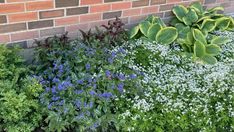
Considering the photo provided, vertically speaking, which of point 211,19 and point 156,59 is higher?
point 211,19

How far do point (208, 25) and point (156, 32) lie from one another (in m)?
0.58

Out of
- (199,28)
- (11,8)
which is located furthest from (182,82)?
(11,8)

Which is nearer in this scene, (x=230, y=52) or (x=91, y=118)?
(x=91, y=118)

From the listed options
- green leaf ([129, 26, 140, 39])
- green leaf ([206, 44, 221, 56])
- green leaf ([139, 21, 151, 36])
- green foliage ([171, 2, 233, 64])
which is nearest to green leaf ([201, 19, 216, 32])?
green foliage ([171, 2, 233, 64])

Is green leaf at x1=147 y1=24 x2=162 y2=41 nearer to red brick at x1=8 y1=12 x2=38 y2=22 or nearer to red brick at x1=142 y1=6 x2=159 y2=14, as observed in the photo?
red brick at x1=142 y1=6 x2=159 y2=14

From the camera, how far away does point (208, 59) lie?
3.06 metres

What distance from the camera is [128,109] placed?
245cm

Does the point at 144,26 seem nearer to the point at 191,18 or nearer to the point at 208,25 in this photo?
the point at 191,18

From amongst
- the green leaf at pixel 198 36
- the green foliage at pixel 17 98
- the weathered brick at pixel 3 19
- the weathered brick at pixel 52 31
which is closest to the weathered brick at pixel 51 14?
the weathered brick at pixel 52 31

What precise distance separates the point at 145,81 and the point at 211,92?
54 centimetres

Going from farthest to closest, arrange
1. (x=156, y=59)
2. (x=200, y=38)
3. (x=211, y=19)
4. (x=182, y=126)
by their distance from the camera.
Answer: (x=211, y=19) < (x=200, y=38) < (x=156, y=59) < (x=182, y=126)

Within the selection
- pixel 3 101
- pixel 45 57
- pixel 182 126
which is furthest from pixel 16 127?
pixel 182 126

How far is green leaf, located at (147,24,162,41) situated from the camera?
3.16 meters

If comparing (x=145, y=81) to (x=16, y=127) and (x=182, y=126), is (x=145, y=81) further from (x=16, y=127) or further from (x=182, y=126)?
(x=16, y=127)
